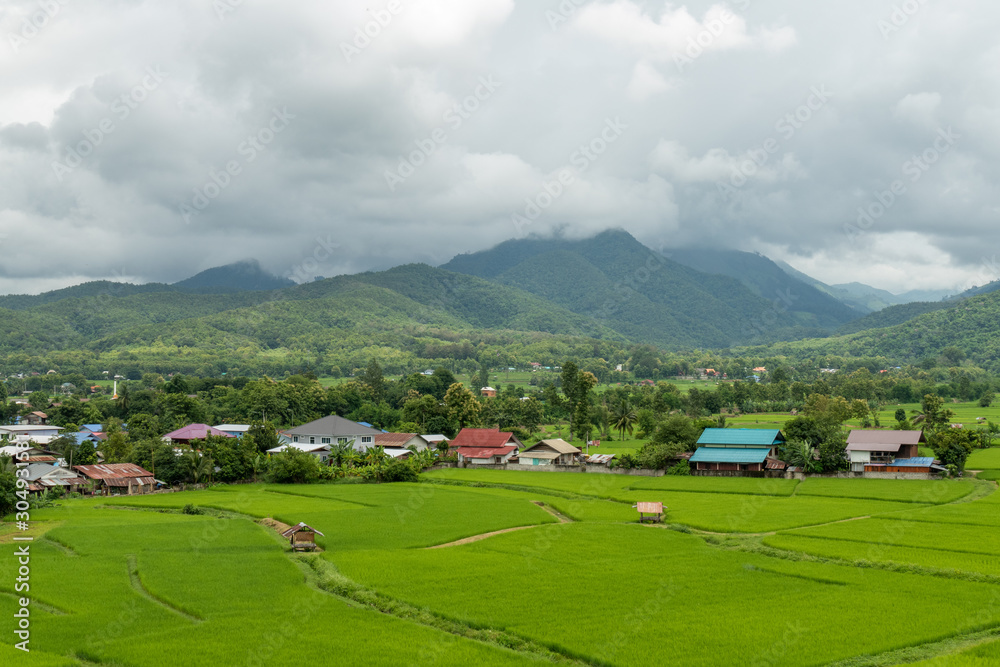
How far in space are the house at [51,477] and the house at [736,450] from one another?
1871 inches

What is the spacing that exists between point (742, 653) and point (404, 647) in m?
9.16

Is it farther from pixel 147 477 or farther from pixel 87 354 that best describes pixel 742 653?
pixel 87 354

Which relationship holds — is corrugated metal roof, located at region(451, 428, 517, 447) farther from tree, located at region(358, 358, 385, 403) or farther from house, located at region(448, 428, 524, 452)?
tree, located at region(358, 358, 385, 403)

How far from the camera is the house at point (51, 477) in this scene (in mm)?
53406

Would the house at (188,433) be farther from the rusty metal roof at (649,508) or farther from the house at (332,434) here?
the rusty metal roof at (649,508)

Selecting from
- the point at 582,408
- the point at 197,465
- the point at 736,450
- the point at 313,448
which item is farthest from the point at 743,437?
the point at 197,465

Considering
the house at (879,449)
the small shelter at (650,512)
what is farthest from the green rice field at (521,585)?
the house at (879,449)

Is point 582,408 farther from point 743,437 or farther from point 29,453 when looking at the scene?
point 29,453

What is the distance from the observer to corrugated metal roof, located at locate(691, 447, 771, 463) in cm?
6138

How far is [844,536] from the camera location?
35969mm

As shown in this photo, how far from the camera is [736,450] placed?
209 feet

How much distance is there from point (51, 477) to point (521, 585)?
43.2 m

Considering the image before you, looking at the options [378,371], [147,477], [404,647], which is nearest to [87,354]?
[378,371]

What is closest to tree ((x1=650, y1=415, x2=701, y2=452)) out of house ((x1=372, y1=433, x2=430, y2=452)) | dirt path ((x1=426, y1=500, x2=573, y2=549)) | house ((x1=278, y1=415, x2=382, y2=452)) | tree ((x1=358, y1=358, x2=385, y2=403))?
dirt path ((x1=426, y1=500, x2=573, y2=549))
